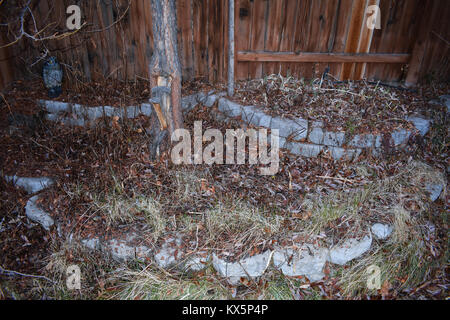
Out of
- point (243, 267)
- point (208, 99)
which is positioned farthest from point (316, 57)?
point (243, 267)

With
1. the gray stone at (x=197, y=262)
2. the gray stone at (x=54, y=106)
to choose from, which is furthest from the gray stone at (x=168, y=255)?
the gray stone at (x=54, y=106)

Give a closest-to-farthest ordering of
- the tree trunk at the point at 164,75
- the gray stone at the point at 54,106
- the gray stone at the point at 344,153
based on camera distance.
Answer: the tree trunk at the point at 164,75, the gray stone at the point at 344,153, the gray stone at the point at 54,106

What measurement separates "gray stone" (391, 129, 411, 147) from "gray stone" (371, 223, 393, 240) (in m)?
1.15

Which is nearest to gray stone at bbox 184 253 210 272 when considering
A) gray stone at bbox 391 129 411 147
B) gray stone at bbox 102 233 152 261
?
gray stone at bbox 102 233 152 261

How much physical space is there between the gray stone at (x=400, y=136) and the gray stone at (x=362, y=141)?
0.26 meters

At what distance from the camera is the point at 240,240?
114 inches

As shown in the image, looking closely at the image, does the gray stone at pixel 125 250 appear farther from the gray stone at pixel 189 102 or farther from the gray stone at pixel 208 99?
the gray stone at pixel 208 99

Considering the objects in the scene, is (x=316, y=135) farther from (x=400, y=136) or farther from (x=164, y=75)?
(x=164, y=75)

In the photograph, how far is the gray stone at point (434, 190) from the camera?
3.37m

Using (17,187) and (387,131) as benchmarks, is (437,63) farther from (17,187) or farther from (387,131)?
(17,187)

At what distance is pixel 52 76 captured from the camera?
13.4ft

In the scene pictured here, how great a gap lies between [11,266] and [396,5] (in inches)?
199
